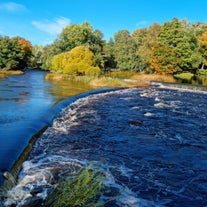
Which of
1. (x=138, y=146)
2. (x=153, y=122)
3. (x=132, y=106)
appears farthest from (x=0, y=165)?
(x=132, y=106)

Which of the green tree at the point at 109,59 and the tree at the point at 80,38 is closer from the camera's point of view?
the tree at the point at 80,38

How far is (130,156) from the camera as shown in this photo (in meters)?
8.27

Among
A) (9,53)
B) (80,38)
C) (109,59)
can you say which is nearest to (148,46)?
(109,59)

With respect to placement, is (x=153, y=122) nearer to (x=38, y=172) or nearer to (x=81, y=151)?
(x=81, y=151)

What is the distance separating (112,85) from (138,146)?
77.0ft

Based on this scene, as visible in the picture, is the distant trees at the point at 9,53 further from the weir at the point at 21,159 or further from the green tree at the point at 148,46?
the weir at the point at 21,159

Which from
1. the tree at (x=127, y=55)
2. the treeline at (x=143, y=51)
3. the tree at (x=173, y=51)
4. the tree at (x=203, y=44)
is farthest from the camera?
the tree at (x=127, y=55)

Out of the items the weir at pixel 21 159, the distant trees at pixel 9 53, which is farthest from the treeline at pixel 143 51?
the weir at pixel 21 159

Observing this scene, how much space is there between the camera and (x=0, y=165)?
6.45 meters

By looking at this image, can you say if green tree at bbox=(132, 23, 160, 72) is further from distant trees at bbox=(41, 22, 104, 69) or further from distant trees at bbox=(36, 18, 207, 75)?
distant trees at bbox=(41, 22, 104, 69)

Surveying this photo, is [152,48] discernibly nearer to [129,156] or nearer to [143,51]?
[143,51]

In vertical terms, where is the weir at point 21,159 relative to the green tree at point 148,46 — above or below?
below

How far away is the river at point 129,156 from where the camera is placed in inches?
229

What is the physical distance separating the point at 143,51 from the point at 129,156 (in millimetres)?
49328
